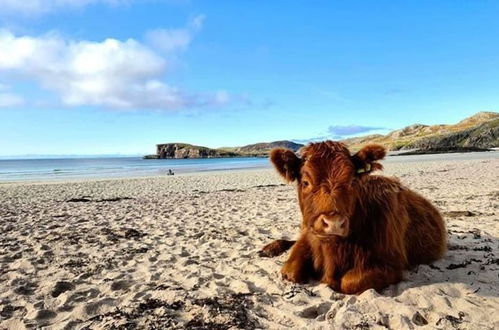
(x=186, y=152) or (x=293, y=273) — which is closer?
(x=293, y=273)

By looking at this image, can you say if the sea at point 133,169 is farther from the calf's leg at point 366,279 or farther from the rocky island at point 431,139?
the rocky island at point 431,139

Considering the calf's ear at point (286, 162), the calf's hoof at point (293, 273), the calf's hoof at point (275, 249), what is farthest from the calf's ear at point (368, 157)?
the calf's hoof at point (275, 249)

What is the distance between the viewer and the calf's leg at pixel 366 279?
4160mm

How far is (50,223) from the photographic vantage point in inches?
399

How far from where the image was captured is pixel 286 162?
14.5 ft

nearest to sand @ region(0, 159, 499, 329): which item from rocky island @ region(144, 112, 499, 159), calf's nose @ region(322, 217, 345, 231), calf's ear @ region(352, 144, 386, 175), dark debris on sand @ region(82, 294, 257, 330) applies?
dark debris on sand @ region(82, 294, 257, 330)

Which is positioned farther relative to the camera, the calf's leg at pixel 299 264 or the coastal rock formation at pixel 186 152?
the coastal rock formation at pixel 186 152

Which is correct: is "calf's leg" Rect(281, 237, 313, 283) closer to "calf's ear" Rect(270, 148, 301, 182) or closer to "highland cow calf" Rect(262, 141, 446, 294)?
"highland cow calf" Rect(262, 141, 446, 294)

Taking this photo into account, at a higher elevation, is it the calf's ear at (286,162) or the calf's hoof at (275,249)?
the calf's ear at (286,162)

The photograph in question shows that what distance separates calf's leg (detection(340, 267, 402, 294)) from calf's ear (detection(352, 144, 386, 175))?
3.48 ft

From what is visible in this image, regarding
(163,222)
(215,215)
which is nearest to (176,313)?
(163,222)

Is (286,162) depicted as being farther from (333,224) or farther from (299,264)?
(299,264)

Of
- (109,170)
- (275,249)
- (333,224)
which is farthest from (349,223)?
(109,170)

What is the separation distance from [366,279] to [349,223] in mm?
638
